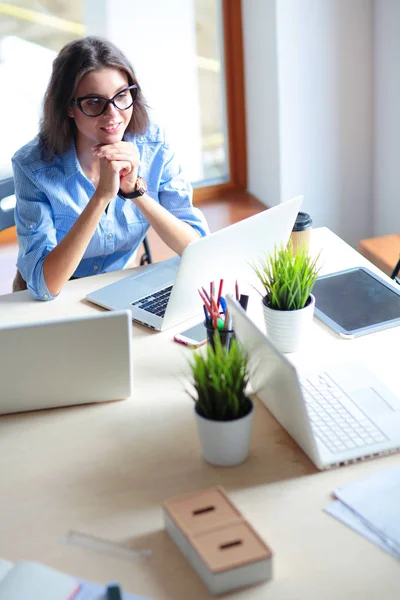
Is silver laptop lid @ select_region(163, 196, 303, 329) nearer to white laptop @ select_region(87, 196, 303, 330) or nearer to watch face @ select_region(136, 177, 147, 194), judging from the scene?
white laptop @ select_region(87, 196, 303, 330)

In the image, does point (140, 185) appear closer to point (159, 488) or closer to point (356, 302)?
point (356, 302)

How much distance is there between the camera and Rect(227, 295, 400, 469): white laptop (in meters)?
1.41

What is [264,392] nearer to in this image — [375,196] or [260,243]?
[260,243]

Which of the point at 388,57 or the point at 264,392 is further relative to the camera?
the point at 388,57

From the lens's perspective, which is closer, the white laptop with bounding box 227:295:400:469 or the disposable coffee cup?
the white laptop with bounding box 227:295:400:469

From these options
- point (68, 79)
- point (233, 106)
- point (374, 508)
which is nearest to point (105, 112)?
point (68, 79)

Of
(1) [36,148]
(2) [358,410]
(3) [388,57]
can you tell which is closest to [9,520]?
(2) [358,410]

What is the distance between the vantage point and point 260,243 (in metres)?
1.92

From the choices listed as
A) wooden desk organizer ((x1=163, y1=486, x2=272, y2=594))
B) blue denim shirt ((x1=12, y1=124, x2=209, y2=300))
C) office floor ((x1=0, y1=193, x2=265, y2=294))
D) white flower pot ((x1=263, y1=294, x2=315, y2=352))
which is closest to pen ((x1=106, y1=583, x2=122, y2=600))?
wooden desk organizer ((x1=163, y1=486, x2=272, y2=594))

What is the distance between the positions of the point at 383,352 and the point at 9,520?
2.68 ft

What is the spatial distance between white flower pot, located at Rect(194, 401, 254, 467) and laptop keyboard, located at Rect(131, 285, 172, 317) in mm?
538

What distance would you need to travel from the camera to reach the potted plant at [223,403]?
1386 millimetres

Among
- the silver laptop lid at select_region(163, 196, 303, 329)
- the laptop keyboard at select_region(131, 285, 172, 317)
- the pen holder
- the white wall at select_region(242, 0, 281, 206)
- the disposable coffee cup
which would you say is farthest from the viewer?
the white wall at select_region(242, 0, 281, 206)

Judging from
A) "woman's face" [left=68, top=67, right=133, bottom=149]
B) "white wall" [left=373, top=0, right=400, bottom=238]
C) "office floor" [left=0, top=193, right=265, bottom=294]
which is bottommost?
"office floor" [left=0, top=193, right=265, bottom=294]
